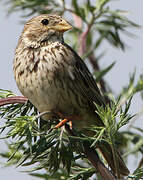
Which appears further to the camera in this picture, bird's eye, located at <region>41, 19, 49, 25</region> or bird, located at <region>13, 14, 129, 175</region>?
bird's eye, located at <region>41, 19, 49, 25</region>

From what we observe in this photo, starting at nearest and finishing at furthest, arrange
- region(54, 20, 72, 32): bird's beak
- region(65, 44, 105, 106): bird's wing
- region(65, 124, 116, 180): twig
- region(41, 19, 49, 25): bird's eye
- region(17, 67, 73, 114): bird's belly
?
region(65, 124, 116, 180): twig < region(17, 67, 73, 114): bird's belly < region(65, 44, 105, 106): bird's wing < region(54, 20, 72, 32): bird's beak < region(41, 19, 49, 25): bird's eye

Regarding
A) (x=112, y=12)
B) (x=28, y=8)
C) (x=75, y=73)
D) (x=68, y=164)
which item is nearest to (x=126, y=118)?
(x=68, y=164)

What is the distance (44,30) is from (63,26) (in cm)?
20

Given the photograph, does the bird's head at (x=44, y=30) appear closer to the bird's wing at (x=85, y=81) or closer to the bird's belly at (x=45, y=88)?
the bird's wing at (x=85, y=81)

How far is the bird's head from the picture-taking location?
354 centimetres

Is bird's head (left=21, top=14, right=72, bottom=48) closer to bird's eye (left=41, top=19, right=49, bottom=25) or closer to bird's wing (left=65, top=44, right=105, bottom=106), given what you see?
bird's eye (left=41, top=19, right=49, bottom=25)

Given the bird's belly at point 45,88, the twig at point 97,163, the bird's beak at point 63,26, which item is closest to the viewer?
the twig at point 97,163

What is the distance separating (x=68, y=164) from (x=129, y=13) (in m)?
2.16

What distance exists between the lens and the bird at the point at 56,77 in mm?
3096

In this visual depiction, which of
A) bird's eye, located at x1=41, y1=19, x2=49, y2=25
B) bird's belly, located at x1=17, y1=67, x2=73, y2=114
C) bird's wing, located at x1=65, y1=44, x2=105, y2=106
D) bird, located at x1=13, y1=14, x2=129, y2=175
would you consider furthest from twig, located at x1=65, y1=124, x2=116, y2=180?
bird's eye, located at x1=41, y1=19, x2=49, y2=25

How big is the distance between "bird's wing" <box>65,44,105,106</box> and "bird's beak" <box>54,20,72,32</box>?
215 millimetres

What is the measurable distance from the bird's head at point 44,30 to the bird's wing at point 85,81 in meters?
0.24

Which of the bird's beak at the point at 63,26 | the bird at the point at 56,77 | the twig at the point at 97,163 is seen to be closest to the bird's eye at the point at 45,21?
the bird at the point at 56,77

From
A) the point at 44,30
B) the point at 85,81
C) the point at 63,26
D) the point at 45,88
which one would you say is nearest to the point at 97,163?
the point at 45,88
